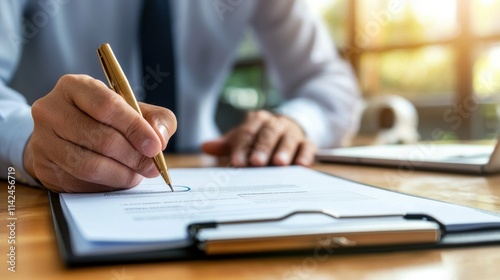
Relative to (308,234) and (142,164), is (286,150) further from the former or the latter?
(308,234)

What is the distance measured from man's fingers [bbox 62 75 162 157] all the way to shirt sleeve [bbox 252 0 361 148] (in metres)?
0.76

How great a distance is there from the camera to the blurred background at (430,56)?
3211 mm

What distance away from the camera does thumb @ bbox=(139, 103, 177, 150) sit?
521mm

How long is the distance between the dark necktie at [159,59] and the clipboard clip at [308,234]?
0.71 m

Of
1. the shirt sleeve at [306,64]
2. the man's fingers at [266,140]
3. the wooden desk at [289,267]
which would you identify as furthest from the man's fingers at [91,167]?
the shirt sleeve at [306,64]

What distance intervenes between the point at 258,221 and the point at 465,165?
1.60 feet

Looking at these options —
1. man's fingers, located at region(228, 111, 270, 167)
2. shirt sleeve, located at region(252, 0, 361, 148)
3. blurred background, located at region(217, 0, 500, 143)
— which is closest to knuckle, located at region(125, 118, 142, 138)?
man's fingers, located at region(228, 111, 270, 167)

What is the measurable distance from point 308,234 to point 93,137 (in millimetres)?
266

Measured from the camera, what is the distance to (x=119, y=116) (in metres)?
0.50

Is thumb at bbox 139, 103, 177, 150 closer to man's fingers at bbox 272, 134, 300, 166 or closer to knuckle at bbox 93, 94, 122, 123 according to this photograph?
knuckle at bbox 93, 94, 122, 123

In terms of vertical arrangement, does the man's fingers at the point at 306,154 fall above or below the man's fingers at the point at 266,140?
above

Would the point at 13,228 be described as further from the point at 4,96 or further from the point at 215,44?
the point at 215,44

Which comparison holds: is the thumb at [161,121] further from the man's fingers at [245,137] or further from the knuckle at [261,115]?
the knuckle at [261,115]

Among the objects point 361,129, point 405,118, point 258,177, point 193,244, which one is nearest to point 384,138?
point 405,118
